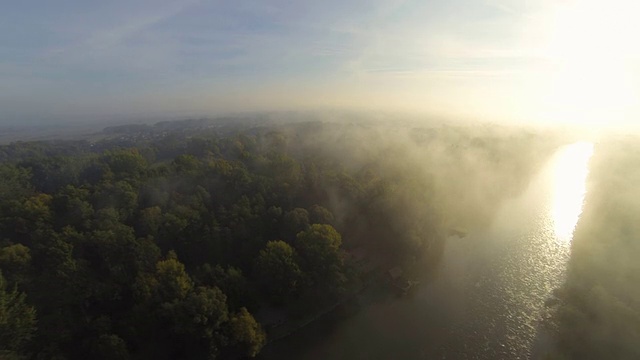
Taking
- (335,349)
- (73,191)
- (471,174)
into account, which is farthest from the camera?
(471,174)

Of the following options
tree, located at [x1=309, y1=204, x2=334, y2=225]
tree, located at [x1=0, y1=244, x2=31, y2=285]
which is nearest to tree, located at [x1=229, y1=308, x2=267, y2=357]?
tree, located at [x1=309, y1=204, x2=334, y2=225]

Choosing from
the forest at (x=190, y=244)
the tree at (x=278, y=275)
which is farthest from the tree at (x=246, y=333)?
the tree at (x=278, y=275)

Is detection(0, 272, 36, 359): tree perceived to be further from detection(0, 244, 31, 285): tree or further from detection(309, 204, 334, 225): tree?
detection(309, 204, 334, 225): tree

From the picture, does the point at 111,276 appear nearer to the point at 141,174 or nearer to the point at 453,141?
the point at 141,174

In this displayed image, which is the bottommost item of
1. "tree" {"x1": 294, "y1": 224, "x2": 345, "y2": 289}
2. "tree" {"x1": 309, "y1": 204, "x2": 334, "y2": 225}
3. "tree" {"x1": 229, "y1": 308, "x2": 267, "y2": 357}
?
"tree" {"x1": 229, "y1": 308, "x2": 267, "y2": 357}

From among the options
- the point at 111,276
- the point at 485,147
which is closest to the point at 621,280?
the point at 111,276

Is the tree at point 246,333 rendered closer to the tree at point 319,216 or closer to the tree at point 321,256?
the tree at point 321,256

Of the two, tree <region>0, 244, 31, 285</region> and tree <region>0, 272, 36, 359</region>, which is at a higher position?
tree <region>0, 244, 31, 285</region>
